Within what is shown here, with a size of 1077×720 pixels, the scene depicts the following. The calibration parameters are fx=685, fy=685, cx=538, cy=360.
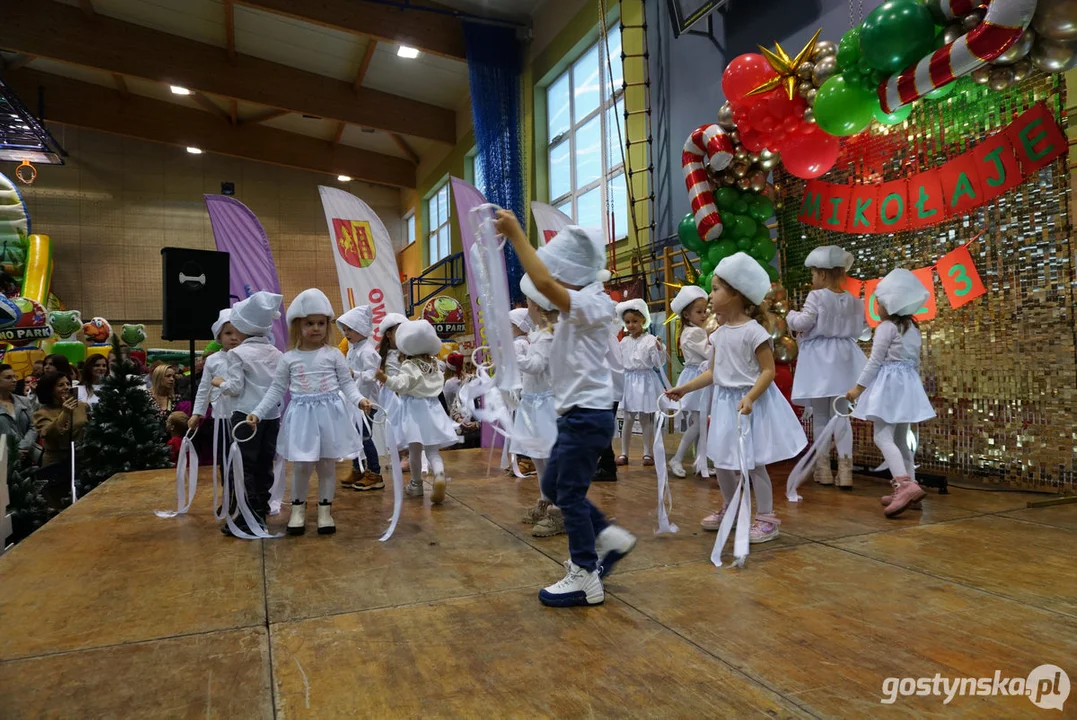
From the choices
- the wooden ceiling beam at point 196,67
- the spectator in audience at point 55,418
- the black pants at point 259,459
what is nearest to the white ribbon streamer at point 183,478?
the black pants at point 259,459

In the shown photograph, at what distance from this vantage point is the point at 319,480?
3969 millimetres

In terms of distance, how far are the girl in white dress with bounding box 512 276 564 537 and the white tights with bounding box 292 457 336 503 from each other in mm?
1107

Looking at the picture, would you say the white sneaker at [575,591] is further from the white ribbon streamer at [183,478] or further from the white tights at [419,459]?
the white ribbon streamer at [183,478]

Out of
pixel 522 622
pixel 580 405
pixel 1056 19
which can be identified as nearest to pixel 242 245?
pixel 580 405

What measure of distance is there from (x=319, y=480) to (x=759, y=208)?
4.14m

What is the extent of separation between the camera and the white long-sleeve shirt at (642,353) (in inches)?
236

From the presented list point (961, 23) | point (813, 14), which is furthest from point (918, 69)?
point (813, 14)

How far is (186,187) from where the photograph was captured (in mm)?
18828

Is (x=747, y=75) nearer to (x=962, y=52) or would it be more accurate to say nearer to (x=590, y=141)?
(x=962, y=52)

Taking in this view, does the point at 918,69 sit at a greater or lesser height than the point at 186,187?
lesser

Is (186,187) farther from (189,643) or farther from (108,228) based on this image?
(189,643)

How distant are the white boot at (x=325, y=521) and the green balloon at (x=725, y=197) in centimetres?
396

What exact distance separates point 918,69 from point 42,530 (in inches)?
228

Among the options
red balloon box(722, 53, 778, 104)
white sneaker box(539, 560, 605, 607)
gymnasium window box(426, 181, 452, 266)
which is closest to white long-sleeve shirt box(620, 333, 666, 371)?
red balloon box(722, 53, 778, 104)
